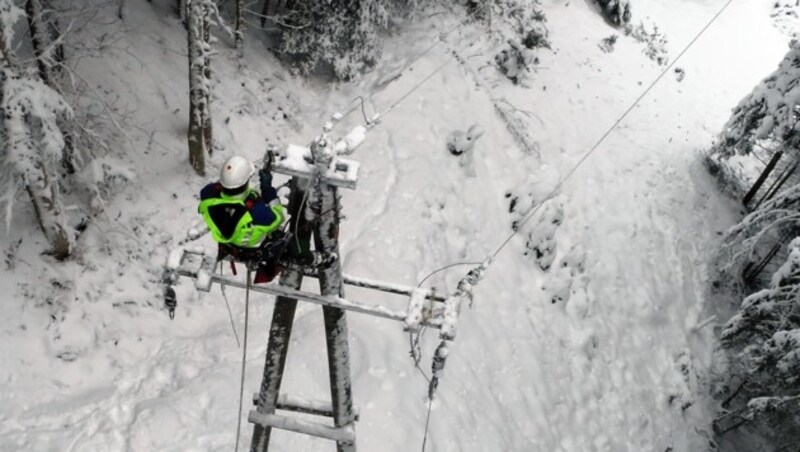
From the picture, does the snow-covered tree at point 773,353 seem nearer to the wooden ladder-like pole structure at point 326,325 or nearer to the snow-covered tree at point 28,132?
the wooden ladder-like pole structure at point 326,325

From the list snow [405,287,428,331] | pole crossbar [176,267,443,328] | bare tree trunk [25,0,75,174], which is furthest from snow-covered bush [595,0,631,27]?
pole crossbar [176,267,443,328]

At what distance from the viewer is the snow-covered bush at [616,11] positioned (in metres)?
20.0

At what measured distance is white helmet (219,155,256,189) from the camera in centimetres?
434

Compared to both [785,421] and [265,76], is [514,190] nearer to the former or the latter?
[265,76]

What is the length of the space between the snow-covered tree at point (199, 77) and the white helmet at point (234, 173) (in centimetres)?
538

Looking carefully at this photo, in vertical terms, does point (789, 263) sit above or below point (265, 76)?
above

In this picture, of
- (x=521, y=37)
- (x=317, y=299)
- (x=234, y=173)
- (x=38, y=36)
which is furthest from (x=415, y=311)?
(x=521, y=37)

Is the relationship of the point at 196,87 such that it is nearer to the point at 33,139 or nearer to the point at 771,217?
the point at 33,139

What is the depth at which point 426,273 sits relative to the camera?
1096 centimetres

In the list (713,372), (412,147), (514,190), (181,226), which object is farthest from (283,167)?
(713,372)

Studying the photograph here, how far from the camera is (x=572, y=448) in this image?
34.2 feet

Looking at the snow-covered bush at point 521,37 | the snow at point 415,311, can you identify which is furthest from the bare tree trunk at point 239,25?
the snow at point 415,311

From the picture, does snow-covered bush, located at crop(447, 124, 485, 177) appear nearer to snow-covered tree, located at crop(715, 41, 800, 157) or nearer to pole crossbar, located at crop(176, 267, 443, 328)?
snow-covered tree, located at crop(715, 41, 800, 157)

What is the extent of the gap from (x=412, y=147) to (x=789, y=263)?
752 cm
